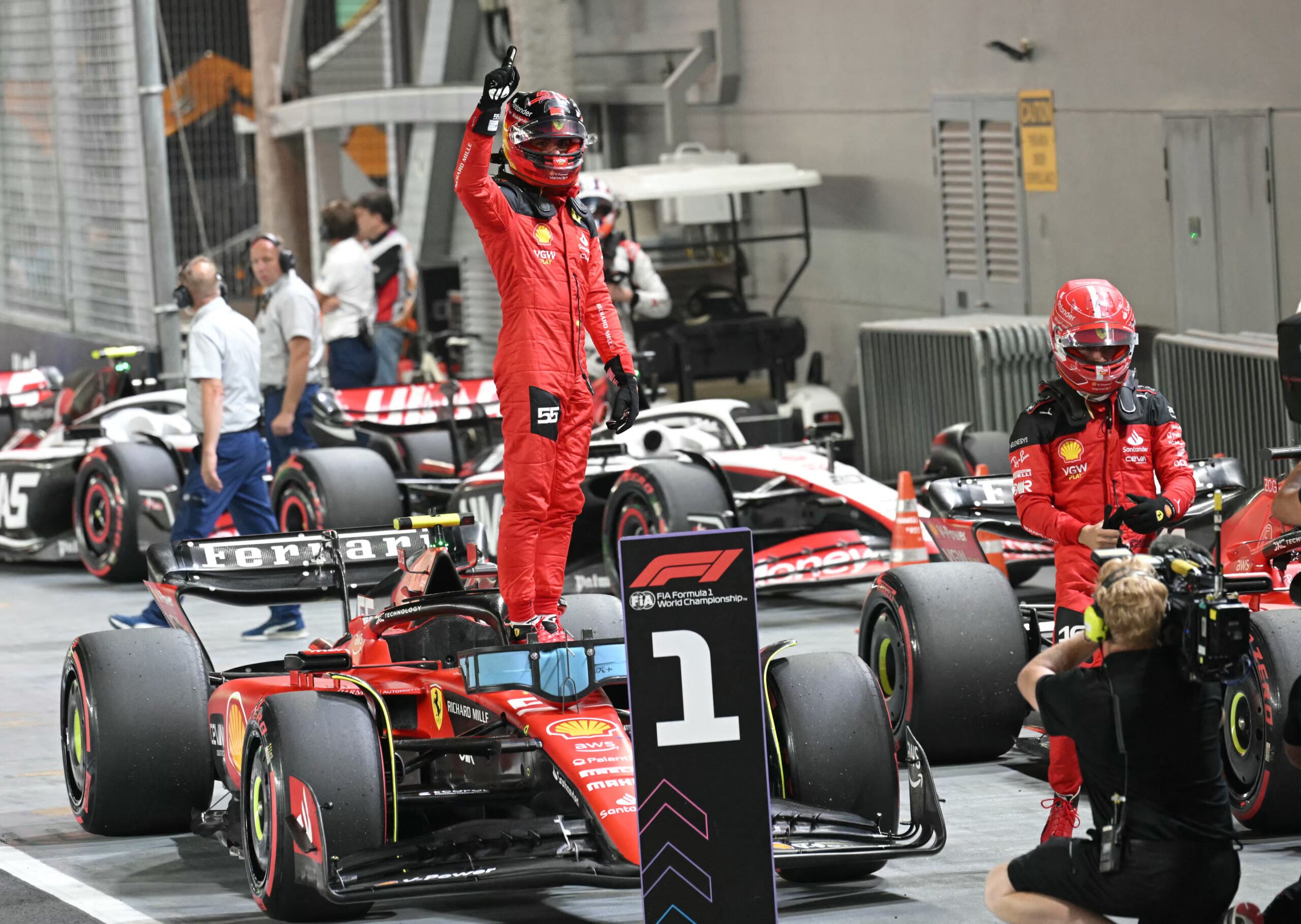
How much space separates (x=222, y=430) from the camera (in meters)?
11.3

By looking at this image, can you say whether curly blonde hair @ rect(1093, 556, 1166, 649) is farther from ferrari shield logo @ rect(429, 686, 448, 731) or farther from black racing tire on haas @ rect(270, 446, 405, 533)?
black racing tire on haas @ rect(270, 446, 405, 533)

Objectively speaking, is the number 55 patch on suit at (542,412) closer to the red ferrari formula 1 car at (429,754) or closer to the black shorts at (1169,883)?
the red ferrari formula 1 car at (429,754)

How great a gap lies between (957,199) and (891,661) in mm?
8781

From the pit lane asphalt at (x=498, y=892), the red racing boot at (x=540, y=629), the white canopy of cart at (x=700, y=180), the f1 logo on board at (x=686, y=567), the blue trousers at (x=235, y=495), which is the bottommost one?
the pit lane asphalt at (x=498, y=892)

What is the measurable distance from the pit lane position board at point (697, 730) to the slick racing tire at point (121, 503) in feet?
26.4

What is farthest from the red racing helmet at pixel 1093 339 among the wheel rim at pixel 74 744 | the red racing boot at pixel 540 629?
the wheel rim at pixel 74 744

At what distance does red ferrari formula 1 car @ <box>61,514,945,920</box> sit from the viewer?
20.3 feet

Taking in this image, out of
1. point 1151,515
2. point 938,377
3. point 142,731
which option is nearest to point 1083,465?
point 1151,515

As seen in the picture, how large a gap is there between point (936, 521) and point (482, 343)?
39.1 ft

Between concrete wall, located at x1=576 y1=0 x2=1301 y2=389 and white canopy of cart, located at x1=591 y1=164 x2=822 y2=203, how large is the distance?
0.61 m

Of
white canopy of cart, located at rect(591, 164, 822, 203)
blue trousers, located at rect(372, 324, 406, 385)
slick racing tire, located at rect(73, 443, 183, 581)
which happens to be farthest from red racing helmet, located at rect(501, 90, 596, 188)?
white canopy of cart, located at rect(591, 164, 822, 203)

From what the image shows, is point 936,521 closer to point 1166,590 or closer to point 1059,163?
point 1166,590

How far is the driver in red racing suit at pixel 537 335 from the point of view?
756 cm

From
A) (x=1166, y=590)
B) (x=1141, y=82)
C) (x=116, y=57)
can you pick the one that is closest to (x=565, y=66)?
(x=116, y=57)
